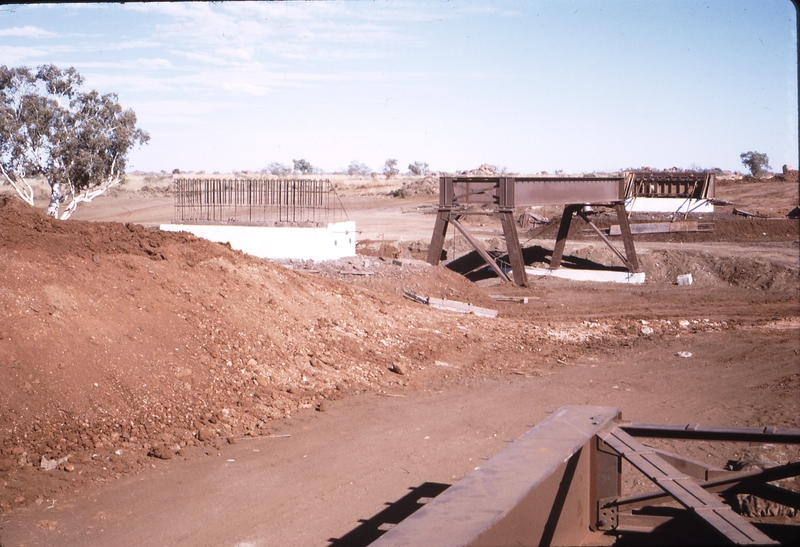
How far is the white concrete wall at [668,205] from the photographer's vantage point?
35.5m

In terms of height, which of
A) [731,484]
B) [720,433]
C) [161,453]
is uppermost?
[720,433]

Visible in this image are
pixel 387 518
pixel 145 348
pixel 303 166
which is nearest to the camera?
pixel 387 518

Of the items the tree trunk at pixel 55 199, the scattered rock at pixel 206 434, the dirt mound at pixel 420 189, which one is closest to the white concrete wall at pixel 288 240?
the tree trunk at pixel 55 199

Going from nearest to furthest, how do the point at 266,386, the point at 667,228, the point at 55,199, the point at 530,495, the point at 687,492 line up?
the point at 530,495 < the point at 687,492 < the point at 266,386 < the point at 55,199 < the point at 667,228

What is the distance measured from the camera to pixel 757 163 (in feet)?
252

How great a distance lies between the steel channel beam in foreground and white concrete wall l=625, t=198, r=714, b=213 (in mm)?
32629

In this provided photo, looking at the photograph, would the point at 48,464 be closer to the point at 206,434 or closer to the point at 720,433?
the point at 206,434

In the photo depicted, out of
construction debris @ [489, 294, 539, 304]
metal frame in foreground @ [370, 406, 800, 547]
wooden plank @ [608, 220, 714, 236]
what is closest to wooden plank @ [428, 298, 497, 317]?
construction debris @ [489, 294, 539, 304]

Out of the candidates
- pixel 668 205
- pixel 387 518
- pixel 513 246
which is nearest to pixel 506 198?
A: pixel 513 246

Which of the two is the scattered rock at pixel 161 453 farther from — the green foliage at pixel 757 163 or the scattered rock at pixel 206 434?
the green foliage at pixel 757 163

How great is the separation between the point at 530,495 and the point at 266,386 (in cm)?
602

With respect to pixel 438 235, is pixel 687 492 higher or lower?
lower

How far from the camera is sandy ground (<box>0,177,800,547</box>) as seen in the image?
6043mm

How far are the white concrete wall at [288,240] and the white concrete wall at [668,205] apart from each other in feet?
67.2
